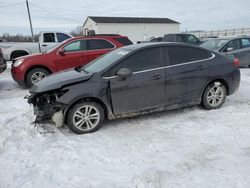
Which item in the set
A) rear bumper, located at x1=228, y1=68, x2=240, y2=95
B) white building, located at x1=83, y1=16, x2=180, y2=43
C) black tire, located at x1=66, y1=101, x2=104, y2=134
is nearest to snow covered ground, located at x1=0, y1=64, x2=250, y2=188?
black tire, located at x1=66, y1=101, x2=104, y2=134

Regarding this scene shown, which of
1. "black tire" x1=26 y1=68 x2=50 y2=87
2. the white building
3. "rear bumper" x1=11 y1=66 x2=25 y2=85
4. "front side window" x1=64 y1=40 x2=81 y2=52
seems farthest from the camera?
the white building

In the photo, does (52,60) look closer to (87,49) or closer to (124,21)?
(87,49)

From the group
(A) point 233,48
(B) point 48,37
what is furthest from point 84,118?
(B) point 48,37

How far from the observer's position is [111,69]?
434 cm

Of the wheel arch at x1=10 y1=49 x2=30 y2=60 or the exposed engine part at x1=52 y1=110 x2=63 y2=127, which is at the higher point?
the wheel arch at x1=10 y1=49 x2=30 y2=60

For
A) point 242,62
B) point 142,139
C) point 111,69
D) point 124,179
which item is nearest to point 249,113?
point 142,139

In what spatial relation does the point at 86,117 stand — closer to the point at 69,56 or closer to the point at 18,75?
the point at 69,56

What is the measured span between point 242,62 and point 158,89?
25.2 feet

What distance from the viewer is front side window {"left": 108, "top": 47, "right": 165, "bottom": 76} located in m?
4.43

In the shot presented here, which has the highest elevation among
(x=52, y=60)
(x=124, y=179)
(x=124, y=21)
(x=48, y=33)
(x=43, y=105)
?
(x=124, y=21)

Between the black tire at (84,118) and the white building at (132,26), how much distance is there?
38.4 m

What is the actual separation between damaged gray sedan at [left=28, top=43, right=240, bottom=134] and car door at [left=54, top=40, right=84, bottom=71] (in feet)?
9.74

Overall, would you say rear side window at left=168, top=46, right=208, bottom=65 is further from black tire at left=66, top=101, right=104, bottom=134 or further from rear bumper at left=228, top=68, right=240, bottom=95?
black tire at left=66, top=101, right=104, bottom=134

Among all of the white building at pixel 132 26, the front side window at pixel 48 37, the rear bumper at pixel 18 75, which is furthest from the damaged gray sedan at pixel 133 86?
the white building at pixel 132 26
